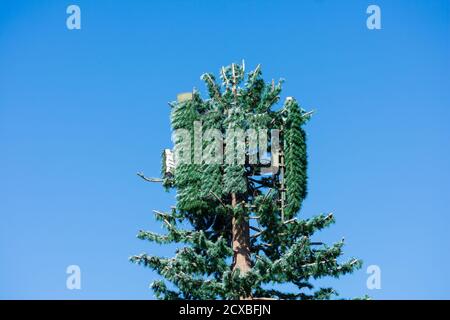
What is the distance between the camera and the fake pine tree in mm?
40031

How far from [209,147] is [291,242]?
4.24 meters

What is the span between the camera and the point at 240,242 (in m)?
41.1

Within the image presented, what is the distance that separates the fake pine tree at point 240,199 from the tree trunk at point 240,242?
0.11ft

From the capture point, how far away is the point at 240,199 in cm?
4128

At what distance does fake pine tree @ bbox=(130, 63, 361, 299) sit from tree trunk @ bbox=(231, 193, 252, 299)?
0.03 metres

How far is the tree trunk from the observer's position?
40.8 metres

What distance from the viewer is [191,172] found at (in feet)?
133

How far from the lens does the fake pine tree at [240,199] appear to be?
131 feet

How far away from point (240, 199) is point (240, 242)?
1463 millimetres

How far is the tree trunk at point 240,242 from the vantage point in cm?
4078
